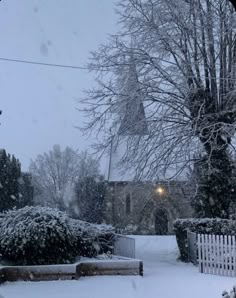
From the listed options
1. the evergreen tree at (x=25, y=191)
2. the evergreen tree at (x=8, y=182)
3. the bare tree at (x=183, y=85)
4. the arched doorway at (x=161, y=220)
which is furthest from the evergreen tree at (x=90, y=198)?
the bare tree at (x=183, y=85)

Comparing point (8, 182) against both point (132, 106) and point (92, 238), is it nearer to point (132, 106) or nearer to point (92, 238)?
point (132, 106)

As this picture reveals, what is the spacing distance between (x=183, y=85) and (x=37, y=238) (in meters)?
9.19

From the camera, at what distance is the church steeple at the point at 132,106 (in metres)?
19.1

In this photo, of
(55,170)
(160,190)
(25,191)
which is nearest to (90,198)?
(25,191)

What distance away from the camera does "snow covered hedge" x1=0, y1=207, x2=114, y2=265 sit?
12.5 meters

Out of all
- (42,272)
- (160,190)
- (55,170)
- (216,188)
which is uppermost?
(55,170)

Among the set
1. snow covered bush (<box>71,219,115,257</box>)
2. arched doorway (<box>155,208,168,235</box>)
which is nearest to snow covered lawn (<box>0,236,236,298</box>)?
snow covered bush (<box>71,219,115,257</box>)

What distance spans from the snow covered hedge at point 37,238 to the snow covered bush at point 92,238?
2.17ft

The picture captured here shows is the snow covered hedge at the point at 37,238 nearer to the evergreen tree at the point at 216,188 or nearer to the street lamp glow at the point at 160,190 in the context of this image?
the evergreen tree at the point at 216,188

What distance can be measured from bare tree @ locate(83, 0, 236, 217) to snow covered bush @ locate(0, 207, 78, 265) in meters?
6.68

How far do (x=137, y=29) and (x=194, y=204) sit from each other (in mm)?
7390

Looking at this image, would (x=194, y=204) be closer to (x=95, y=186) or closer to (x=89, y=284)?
(x=89, y=284)

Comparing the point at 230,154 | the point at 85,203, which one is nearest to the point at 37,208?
the point at 230,154

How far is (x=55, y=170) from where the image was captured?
219 feet
